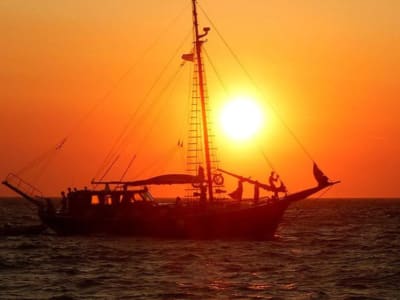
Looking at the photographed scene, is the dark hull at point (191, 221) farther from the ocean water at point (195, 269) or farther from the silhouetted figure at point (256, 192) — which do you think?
the ocean water at point (195, 269)

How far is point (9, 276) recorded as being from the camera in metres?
42.9

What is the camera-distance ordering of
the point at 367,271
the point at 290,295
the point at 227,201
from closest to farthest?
the point at 290,295, the point at 367,271, the point at 227,201

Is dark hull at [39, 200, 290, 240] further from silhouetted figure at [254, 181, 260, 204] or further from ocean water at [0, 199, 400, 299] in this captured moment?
ocean water at [0, 199, 400, 299]

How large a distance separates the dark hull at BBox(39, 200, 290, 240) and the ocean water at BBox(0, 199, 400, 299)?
1474mm

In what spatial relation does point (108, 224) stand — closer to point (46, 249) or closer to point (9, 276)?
point (46, 249)

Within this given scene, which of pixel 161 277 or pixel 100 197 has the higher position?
pixel 100 197

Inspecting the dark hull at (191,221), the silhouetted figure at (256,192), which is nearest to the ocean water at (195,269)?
the dark hull at (191,221)

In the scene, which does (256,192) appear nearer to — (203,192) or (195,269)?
(203,192)

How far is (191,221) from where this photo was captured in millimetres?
64562

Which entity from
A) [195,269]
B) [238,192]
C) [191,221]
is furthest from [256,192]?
[195,269]

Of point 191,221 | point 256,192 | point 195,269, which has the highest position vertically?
point 256,192

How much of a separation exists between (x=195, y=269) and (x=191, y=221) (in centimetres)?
1897

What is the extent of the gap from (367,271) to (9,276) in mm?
20566

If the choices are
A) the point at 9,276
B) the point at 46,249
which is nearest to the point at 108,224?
the point at 46,249
